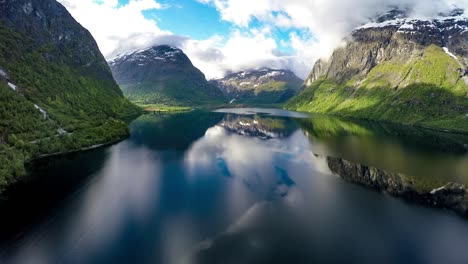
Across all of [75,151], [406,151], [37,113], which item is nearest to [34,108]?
[37,113]

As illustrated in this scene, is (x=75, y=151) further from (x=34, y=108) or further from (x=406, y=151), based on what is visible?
(x=406, y=151)

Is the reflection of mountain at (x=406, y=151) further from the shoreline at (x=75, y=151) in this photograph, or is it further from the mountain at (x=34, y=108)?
the mountain at (x=34, y=108)

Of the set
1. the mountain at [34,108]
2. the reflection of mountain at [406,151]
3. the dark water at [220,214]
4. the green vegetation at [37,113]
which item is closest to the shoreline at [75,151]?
the green vegetation at [37,113]

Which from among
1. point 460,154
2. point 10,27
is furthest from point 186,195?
point 10,27

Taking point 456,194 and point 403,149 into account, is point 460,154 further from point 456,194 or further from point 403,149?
point 456,194

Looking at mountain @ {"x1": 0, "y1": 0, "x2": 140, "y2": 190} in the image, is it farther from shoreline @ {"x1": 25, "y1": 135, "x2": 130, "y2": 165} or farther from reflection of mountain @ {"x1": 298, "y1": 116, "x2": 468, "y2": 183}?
reflection of mountain @ {"x1": 298, "y1": 116, "x2": 468, "y2": 183}

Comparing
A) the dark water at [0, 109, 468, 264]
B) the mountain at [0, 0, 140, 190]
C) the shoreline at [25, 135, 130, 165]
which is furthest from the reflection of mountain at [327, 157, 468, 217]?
the shoreline at [25, 135, 130, 165]

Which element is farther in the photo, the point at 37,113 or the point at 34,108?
the point at 34,108
